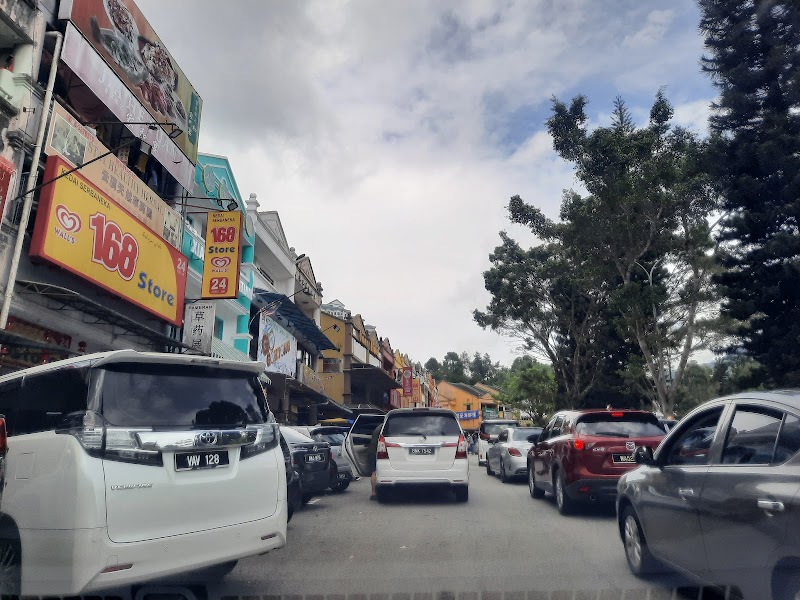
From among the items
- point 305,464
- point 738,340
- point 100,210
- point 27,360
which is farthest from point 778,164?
point 27,360

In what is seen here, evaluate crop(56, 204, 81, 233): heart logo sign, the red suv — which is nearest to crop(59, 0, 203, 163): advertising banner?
crop(56, 204, 81, 233): heart logo sign

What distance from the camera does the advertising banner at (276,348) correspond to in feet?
88.2

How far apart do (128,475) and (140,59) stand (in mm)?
15599

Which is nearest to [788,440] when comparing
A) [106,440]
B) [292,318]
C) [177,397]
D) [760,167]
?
[177,397]

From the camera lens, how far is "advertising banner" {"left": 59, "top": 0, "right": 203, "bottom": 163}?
14953mm

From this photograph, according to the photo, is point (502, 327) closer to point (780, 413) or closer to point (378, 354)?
point (378, 354)

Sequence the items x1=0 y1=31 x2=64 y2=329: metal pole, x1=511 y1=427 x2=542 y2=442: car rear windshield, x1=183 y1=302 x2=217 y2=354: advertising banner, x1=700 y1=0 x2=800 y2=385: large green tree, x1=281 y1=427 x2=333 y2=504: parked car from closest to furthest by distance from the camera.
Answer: x1=281 y1=427 x2=333 y2=504: parked car → x1=0 y1=31 x2=64 y2=329: metal pole → x1=511 y1=427 x2=542 y2=442: car rear windshield → x1=183 y1=302 x2=217 y2=354: advertising banner → x1=700 y1=0 x2=800 y2=385: large green tree

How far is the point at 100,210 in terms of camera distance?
14352 millimetres

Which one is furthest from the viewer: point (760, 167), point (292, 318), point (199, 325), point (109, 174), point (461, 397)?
point (461, 397)

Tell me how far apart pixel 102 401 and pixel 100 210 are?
36.5 feet

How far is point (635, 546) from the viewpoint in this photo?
5.88 metres

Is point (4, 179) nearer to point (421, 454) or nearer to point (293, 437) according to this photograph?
point (293, 437)

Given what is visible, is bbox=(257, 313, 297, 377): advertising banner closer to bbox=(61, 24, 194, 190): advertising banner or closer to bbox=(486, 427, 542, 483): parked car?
bbox=(61, 24, 194, 190): advertising banner

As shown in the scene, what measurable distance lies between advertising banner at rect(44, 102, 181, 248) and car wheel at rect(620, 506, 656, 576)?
12463 mm
